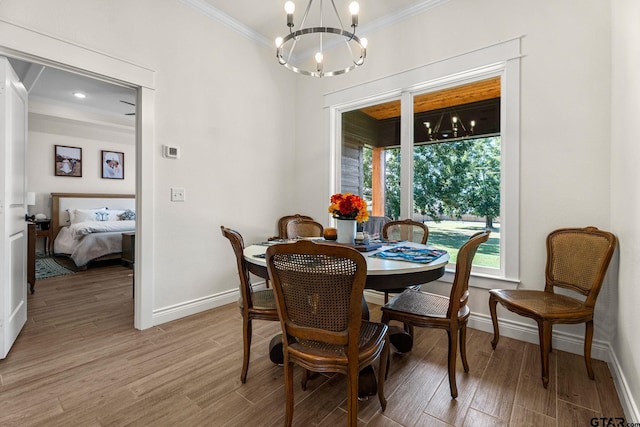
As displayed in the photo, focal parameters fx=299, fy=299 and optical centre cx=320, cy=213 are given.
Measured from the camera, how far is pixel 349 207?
6.63ft

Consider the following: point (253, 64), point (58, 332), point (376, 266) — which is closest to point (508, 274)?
point (376, 266)

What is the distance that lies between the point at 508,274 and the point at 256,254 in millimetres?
2073

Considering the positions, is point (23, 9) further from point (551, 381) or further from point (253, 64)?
point (551, 381)

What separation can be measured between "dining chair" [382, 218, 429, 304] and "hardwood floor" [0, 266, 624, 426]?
812 mm

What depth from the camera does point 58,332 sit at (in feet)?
8.17

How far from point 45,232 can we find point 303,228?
5.54m

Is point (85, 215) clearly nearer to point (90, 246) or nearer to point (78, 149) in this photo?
point (78, 149)

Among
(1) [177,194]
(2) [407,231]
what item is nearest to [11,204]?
(1) [177,194]

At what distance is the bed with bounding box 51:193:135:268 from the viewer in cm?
475

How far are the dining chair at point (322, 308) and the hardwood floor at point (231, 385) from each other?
38cm

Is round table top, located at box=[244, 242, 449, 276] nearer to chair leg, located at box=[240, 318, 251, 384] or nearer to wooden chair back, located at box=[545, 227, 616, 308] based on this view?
chair leg, located at box=[240, 318, 251, 384]

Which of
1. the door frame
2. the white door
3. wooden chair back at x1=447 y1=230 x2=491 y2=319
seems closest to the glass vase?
wooden chair back at x1=447 y1=230 x2=491 y2=319

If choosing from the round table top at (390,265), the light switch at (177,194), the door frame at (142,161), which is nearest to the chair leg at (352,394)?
the round table top at (390,265)

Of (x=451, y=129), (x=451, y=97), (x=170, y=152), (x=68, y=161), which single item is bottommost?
(x=170, y=152)
